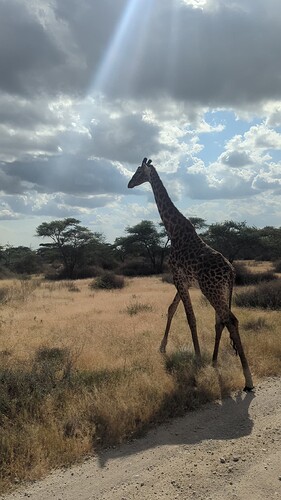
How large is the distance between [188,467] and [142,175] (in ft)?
22.2

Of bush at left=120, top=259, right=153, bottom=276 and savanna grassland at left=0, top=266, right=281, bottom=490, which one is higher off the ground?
savanna grassland at left=0, top=266, right=281, bottom=490

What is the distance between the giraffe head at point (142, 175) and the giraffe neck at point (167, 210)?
11 cm

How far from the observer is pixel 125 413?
5.33 meters

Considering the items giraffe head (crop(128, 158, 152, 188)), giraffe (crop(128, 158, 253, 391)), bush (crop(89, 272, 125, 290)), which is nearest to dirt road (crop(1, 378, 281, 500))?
giraffe (crop(128, 158, 253, 391))

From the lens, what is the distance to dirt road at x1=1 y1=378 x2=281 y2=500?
3852 mm

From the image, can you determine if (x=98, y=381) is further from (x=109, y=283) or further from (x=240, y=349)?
(x=109, y=283)

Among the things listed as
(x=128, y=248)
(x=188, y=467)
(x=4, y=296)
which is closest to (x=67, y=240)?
(x=128, y=248)

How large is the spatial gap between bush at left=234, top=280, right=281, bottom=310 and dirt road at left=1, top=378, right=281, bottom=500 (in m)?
10.0

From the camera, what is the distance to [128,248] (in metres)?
51.7

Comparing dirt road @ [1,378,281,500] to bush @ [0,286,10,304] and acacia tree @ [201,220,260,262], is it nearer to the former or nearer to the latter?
bush @ [0,286,10,304]

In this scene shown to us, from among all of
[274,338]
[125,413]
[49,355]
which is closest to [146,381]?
[125,413]

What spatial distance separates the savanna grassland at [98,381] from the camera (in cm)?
471

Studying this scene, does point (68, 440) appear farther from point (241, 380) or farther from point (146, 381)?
point (241, 380)

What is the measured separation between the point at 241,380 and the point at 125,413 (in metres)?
2.25
